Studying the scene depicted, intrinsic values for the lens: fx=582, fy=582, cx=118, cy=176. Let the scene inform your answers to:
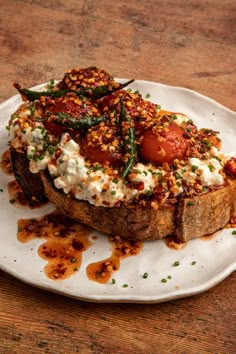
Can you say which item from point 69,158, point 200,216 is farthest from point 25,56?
point 200,216

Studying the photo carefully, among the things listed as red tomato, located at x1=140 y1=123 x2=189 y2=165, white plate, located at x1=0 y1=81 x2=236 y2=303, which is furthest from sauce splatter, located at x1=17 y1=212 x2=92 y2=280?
red tomato, located at x1=140 y1=123 x2=189 y2=165

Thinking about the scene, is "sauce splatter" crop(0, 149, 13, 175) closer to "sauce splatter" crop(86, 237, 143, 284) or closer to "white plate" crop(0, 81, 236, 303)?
"white plate" crop(0, 81, 236, 303)

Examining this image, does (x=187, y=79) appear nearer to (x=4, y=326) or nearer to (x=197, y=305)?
(x=197, y=305)

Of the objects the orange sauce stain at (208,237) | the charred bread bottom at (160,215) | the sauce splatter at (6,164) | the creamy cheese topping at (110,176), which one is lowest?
the orange sauce stain at (208,237)

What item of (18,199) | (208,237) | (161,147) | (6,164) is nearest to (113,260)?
(208,237)

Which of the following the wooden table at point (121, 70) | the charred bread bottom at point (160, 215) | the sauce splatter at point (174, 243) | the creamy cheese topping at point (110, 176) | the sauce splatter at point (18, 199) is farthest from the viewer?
the sauce splatter at point (18, 199)

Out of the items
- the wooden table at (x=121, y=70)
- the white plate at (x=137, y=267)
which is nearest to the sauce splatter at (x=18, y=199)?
the white plate at (x=137, y=267)

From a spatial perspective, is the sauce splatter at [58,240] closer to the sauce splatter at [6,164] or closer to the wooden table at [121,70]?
the wooden table at [121,70]

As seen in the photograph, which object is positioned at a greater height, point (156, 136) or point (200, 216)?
point (156, 136)

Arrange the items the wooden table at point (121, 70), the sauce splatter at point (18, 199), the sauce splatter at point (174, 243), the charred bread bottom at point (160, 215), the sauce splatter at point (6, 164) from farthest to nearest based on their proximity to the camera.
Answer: the sauce splatter at point (6, 164) < the sauce splatter at point (18, 199) < the sauce splatter at point (174, 243) < the charred bread bottom at point (160, 215) < the wooden table at point (121, 70)
